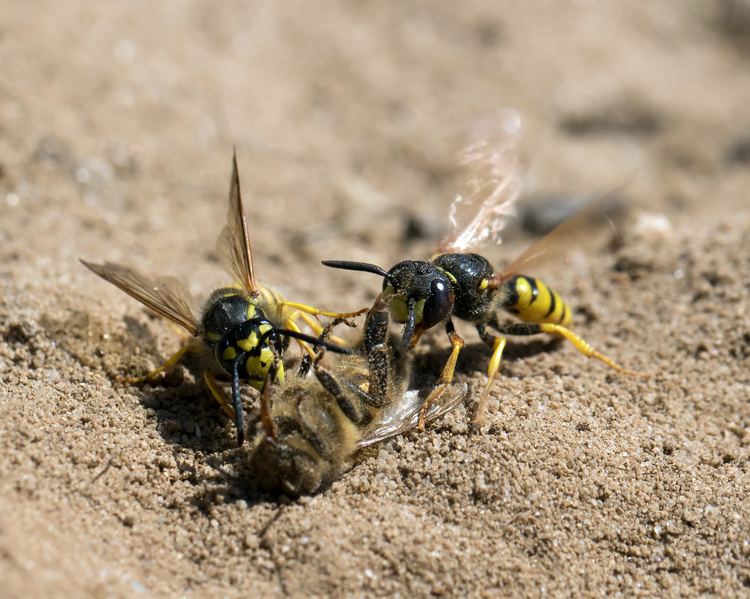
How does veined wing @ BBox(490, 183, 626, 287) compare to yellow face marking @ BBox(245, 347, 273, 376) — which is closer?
yellow face marking @ BBox(245, 347, 273, 376)

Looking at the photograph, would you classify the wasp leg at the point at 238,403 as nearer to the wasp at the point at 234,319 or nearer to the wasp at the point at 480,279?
the wasp at the point at 234,319

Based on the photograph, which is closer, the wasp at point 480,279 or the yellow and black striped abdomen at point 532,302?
the wasp at point 480,279

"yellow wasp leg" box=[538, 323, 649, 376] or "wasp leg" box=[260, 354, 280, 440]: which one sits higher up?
"yellow wasp leg" box=[538, 323, 649, 376]

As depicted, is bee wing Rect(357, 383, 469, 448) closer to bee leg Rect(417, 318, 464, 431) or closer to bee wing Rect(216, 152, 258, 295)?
bee leg Rect(417, 318, 464, 431)

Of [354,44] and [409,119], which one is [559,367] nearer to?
[409,119]

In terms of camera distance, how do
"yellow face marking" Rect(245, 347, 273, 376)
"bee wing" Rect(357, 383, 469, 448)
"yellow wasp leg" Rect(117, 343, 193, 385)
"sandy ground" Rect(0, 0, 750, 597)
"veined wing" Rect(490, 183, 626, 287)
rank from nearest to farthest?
"sandy ground" Rect(0, 0, 750, 597)
"bee wing" Rect(357, 383, 469, 448)
"yellow face marking" Rect(245, 347, 273, 376)
"yellow wasp leg" Rect(117, 343, 193, 385)
"veined wing" Rect(490, 183, 626, 287)

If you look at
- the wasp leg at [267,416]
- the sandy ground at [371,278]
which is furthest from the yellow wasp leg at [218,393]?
the wasp leg at [267,416]

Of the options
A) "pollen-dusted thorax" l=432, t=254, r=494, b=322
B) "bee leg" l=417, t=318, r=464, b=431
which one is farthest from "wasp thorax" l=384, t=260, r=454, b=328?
"pollen-dusted thorax" l=432, t=254, r=494, b=322
